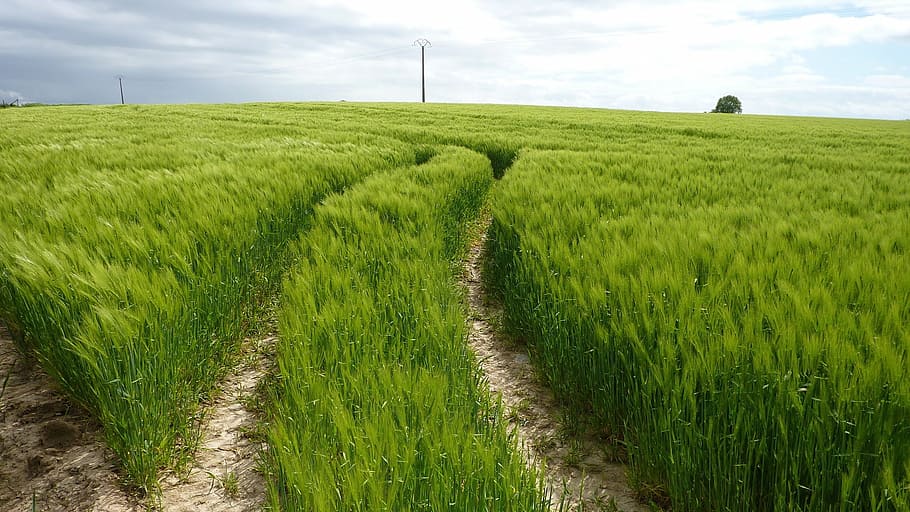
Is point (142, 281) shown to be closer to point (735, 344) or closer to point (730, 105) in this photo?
point (735, 344)

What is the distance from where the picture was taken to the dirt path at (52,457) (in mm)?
1560

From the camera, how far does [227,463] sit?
178 centimetres

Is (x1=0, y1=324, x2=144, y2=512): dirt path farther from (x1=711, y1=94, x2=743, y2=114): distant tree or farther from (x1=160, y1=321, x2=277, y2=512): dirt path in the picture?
(x1=711, y1=94, x2=743, y2=114): distant tree

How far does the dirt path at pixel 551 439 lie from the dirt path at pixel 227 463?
0.93m

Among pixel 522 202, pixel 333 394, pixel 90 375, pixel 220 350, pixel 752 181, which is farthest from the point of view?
pixel 752 181

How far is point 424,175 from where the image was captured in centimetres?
532

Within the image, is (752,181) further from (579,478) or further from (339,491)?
(339,491)

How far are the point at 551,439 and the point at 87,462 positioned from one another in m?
1.68

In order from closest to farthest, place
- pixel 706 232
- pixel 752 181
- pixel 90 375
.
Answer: pixel 90 375
pixel 706 232
pixel 752 181

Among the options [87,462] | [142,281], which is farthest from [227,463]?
[142,281]

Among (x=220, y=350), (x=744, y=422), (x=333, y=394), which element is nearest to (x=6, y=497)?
(x=220, y=350)

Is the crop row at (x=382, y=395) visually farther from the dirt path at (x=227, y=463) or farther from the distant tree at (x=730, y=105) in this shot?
the distant tree at (x=730, y=105)

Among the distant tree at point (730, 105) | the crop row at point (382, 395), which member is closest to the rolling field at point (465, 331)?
the crop row at point (382, 395)

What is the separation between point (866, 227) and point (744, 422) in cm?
240
